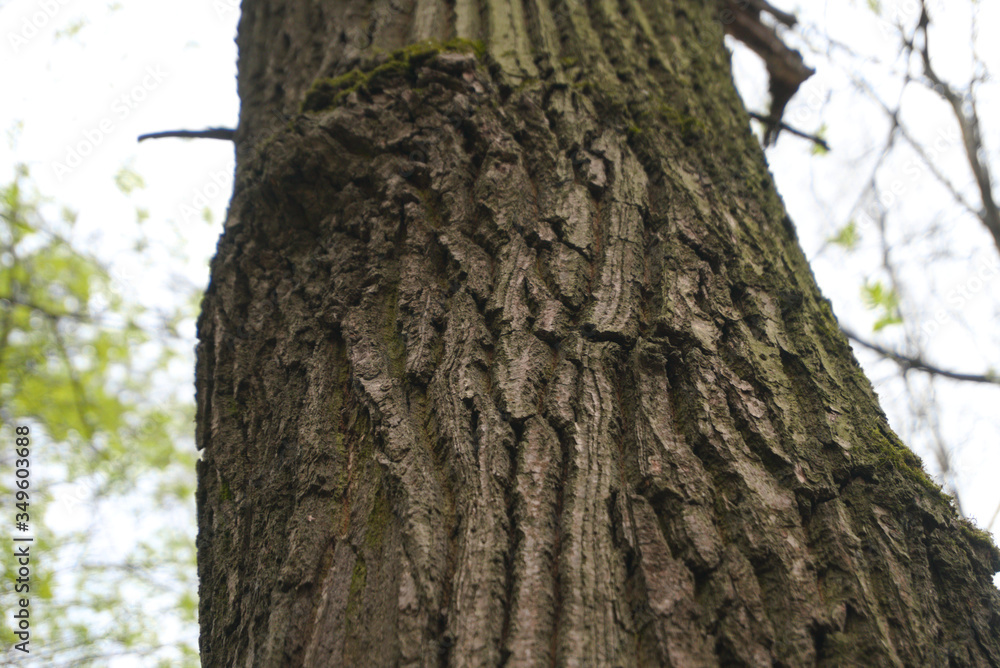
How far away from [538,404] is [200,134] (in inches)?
89.9

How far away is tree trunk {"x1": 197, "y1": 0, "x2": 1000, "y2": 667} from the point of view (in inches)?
39.6

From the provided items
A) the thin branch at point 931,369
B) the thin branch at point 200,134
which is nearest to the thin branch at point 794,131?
the thin branch at point 931,369

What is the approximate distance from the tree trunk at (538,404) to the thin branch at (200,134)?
662 millimetres

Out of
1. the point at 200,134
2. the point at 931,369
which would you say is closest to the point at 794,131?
the point at 931,369

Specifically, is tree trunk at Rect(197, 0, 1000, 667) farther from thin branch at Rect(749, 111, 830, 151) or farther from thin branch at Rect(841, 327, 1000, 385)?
thin branch at Rect(841, 327, 1000, 385)

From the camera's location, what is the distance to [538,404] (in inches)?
49.5

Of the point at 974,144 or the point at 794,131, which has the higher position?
the point at 974,144

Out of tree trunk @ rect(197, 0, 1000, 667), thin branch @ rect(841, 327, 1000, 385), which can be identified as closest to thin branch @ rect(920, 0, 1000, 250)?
thin branch @ rect(841, 327, 1000, 385)

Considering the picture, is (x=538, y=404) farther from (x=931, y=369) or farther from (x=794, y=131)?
(x=931, y=369)

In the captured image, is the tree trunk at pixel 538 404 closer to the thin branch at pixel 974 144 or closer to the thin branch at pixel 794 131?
the thin branch at pixel 794 131

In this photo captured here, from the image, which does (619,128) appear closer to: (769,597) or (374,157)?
(374,157)

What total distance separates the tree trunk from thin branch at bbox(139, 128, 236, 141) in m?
0.66

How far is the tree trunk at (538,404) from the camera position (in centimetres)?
101

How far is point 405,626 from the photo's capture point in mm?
1001
